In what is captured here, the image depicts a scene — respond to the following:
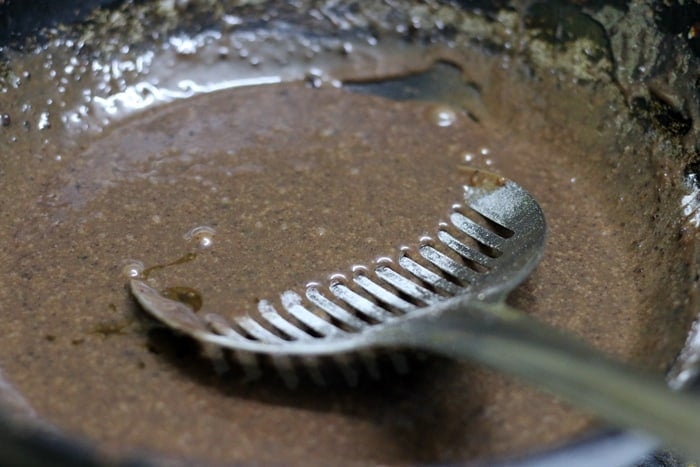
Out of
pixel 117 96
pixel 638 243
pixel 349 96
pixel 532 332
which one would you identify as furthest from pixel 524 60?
pixel 532 332

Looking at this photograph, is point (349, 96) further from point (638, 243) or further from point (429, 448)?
point (429, 448)

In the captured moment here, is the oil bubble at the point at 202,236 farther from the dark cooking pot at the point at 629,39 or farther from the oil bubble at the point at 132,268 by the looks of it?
the dark cooking pot at the point at 629,39

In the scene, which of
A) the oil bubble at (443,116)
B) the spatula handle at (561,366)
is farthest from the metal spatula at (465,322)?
the oil bubble at (443,116)

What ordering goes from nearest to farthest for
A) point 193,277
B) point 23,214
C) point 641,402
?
point 641,402 < point 193,277 < point 23,214

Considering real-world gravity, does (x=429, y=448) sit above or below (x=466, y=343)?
below

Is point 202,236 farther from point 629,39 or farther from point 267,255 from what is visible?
point 629,39

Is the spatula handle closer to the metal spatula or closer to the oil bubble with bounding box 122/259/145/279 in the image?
the metal spatula
